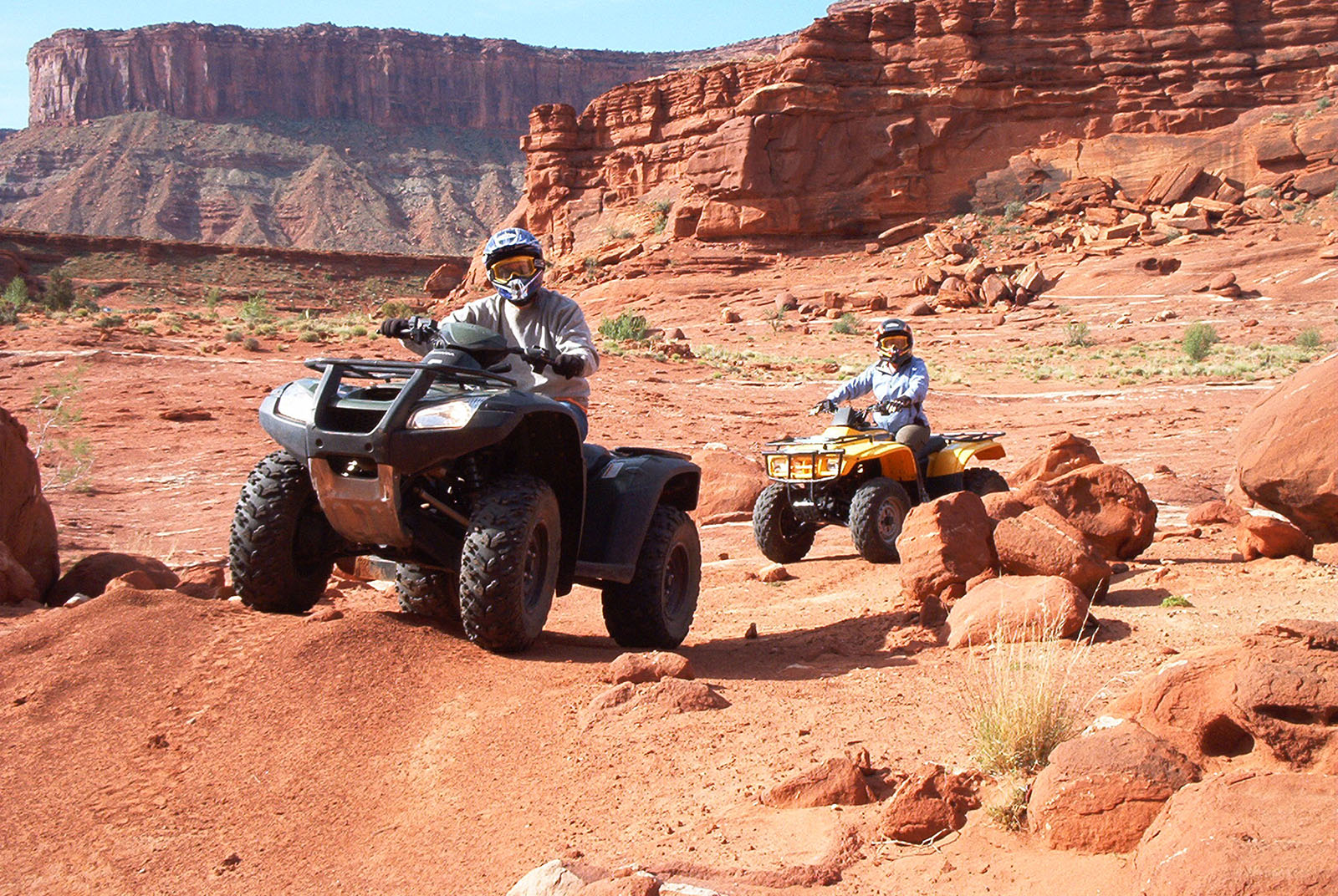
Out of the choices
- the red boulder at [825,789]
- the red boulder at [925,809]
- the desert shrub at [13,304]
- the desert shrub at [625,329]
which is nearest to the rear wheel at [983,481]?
the red boulder at [825,789]

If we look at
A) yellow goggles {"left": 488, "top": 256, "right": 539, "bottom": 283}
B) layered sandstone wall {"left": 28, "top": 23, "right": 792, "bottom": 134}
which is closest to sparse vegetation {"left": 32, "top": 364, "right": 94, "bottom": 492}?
yellow goggles {"left": 488, "top": 256, "right": 539, "bottom": 283}

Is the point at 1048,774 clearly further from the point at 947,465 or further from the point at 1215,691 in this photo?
the point at 947,465

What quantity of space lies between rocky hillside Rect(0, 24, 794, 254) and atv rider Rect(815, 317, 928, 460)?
104 m

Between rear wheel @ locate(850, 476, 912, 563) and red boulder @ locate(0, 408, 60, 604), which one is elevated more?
red boulder @ locate(0, 408, 60, 604)

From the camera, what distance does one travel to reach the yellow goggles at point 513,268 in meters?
6.20

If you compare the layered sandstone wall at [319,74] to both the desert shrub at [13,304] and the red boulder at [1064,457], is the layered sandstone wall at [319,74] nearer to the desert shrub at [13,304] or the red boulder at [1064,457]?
the desert shrub at [13,304]

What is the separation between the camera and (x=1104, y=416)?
804 inches

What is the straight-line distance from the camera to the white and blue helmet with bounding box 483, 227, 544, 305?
6172mm

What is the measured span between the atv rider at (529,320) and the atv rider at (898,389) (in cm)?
439

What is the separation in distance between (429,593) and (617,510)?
3.62 feet

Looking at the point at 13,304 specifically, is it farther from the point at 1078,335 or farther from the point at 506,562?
the point at 506,562

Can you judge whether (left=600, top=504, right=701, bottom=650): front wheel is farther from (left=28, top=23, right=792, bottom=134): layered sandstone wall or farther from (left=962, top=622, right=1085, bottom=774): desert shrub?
(left=28, top=23, right=792, bottom=134): layered sandstone wall

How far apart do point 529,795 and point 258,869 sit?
0.87 m

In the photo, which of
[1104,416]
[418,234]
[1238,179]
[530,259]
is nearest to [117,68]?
[418,234]
